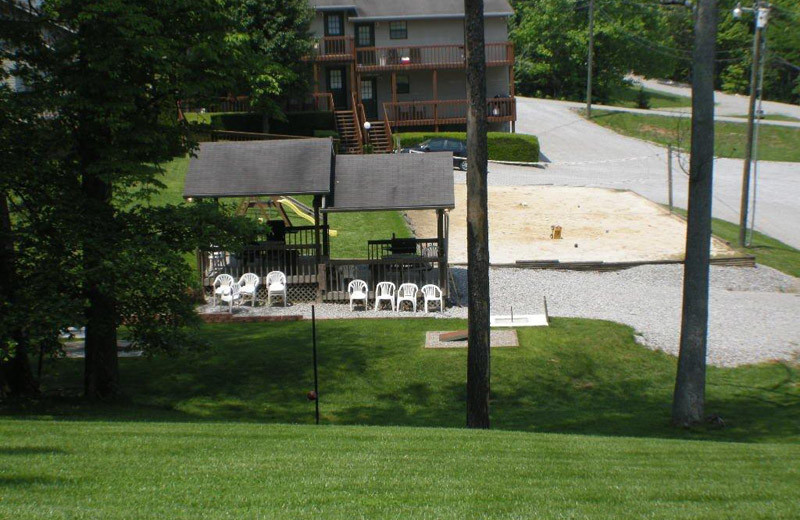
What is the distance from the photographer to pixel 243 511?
6.49 meters

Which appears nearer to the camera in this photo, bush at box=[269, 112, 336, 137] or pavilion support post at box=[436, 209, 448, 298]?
pavilion support post at box=[436, 209, 448, 298]

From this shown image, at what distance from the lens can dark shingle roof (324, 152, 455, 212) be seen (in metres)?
22.1

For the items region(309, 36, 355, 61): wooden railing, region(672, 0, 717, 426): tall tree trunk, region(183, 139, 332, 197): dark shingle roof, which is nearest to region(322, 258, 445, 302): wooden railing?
region(183, 139, 332, 197): dark shingle roof

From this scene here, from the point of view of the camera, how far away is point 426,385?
16.0m

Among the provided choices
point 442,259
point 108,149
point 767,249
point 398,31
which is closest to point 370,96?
point 398,31

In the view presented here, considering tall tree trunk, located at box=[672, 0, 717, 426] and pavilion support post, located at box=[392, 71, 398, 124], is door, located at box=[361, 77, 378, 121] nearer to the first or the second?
pavilion support post, located at box=[392, 71, 398, 124]

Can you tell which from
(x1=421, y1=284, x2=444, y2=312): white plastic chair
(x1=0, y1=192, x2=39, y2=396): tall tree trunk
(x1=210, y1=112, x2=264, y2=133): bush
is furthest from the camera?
(x1=210, y1=112, x2=264, y2=133): bush

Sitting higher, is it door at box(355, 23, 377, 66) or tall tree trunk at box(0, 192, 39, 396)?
door at box(355, 23, 377, 66)

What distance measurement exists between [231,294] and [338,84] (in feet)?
103

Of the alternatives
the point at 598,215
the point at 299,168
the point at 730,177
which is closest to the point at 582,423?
the point at 299,168

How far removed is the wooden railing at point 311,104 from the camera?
4900 cm

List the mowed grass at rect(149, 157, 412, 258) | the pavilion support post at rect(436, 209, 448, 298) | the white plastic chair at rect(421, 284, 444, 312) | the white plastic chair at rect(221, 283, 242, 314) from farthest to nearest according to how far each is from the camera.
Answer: the mowed grass at rect(149, 157, 412, 258)
the pavilion support post at rect(436, 209, 448, 298)
the white plastic chair at rect(221, 283, 242, 314)
the white plastic chair at rect(421, 284, 444, 312)

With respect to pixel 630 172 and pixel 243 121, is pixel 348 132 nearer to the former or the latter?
pixel 243 121

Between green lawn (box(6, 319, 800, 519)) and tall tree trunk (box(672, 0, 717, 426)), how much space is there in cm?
60
